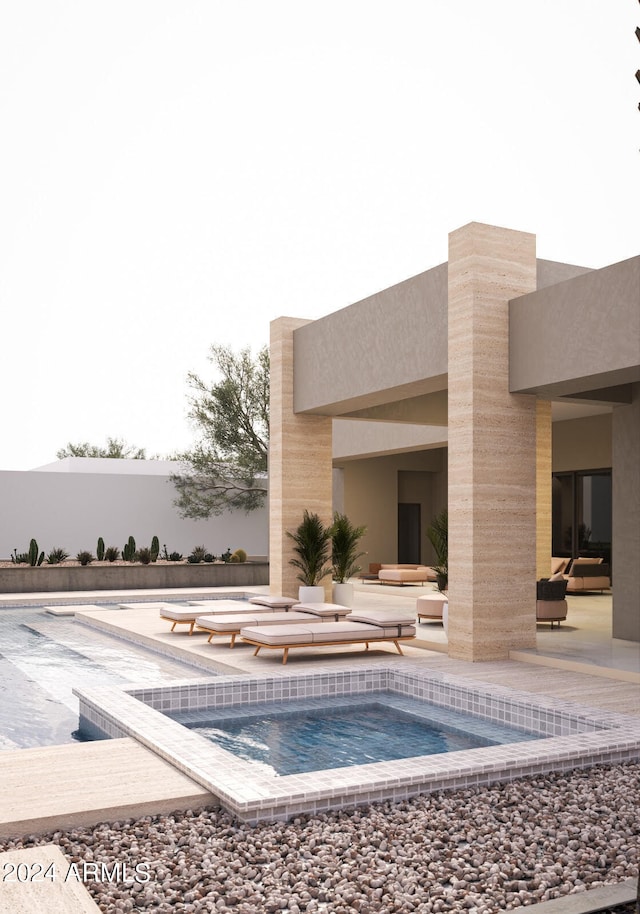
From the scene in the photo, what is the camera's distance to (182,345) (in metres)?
46.8

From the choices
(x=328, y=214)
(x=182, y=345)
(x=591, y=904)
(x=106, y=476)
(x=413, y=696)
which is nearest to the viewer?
(x=591, y=904)

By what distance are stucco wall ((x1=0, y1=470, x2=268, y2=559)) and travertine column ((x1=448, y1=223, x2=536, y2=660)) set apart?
55.2 feet

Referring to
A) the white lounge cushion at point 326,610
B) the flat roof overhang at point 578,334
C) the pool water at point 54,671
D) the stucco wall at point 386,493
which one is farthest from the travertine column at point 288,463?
the stucco wall at point 386,493

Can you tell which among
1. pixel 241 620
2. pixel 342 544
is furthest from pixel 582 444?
pixel 241 620

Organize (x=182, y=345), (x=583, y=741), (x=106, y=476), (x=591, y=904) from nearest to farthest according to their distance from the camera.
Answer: (x=591, y=904) → (x=583, y=741) → (x=106, y=476) → (x=182, y=345)

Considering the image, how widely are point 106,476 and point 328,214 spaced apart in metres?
9.87

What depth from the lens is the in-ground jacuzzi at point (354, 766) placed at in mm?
4984

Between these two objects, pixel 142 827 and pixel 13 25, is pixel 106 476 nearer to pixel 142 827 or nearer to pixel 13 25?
pixel 13 25

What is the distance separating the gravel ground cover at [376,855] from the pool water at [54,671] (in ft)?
9.15

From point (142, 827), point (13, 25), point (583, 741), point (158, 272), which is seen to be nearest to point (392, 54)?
point (13, 25)

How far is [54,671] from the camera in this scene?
405 inches

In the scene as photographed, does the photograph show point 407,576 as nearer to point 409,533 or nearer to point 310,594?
point 409,533

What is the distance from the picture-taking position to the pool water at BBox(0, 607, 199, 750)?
742cm

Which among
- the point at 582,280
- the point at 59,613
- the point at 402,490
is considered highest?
the point at 582,280
